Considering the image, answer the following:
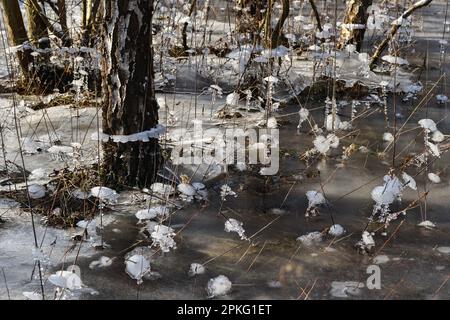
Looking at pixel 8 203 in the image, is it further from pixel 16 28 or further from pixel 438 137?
pixel 438 137

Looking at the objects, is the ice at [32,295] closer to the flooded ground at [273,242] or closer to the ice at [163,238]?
the flooded ground at [273,242]

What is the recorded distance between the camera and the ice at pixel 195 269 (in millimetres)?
2908

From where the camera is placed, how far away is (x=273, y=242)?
10.5 feet

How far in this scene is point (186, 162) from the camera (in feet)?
13.8

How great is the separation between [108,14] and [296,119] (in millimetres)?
2488

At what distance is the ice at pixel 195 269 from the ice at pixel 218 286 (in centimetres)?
11

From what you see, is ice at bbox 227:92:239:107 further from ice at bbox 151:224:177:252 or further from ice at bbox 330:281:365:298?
ice at bbox 330:281:365:298

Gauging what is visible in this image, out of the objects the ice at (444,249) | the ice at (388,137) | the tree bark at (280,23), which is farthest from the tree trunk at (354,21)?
the ice at (444,249)

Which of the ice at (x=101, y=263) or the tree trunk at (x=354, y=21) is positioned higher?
the tree trunk at (x=354, y=21)

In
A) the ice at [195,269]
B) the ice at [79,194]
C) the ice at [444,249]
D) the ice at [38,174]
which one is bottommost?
the ice at [195,269]

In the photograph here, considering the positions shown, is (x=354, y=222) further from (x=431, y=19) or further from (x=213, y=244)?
(x=431, y=19)

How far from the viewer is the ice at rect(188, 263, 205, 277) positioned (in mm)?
2908

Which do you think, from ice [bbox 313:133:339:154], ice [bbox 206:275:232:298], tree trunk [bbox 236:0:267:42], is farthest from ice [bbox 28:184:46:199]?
tree trunk [bbox 236:0:267:42]

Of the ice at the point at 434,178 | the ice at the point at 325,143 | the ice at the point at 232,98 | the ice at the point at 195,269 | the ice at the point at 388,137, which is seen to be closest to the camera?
the ice at the point at 195,269
